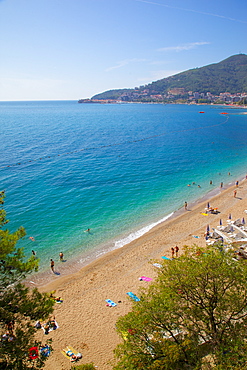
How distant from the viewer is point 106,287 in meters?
20.2

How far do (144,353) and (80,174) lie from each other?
41099mm

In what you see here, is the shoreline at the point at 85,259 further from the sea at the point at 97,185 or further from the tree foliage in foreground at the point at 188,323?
the tree foliage in foreground at the point at 188,323

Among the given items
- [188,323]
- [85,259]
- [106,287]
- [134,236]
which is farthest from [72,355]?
[134,236]

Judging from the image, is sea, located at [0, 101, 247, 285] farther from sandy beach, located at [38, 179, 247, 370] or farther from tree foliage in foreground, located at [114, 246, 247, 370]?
tree foliage in foreground, located at [114, 246, 247, 370]

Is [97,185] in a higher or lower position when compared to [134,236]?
higher

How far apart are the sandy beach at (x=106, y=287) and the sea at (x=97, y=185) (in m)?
1.62

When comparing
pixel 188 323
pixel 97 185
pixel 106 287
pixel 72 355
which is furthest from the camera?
pixel 97 185

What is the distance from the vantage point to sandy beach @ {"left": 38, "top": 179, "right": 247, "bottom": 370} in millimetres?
14820

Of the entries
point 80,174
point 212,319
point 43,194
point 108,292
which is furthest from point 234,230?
point 80,174

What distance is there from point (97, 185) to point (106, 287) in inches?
971

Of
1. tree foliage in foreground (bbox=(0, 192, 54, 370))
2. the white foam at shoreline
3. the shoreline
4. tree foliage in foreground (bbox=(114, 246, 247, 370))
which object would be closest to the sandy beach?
the shoreline

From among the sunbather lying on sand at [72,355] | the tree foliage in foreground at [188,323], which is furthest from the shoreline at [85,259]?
the tree foliage in foreground at [188,323]

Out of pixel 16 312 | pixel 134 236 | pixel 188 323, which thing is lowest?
pixel 134 236

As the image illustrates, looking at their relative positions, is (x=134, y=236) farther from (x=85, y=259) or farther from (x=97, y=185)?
(x=97, y=185)
